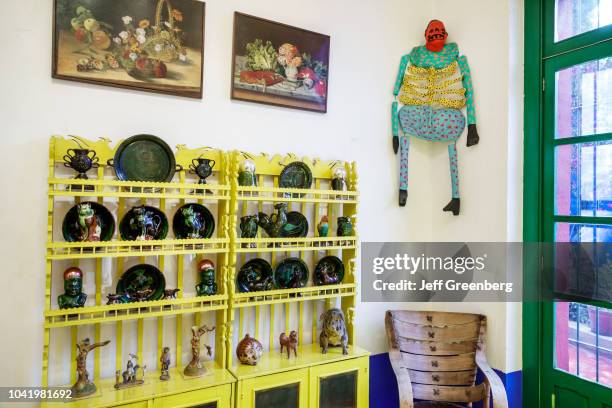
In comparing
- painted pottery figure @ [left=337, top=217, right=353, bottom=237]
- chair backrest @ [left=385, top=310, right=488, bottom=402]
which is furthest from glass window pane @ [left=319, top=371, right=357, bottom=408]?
painted pottery figure @ [left=337, top=217, right=353, bottom=237]

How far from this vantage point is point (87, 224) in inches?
59.4

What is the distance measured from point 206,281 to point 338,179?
33.2 inches

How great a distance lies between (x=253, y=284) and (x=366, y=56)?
149 cm

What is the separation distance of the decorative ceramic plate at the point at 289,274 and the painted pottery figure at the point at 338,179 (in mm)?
434

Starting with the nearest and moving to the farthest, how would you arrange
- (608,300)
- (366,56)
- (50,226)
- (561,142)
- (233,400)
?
(50,226) → (233,400) → (608,300) → (561,142) → (366,56)

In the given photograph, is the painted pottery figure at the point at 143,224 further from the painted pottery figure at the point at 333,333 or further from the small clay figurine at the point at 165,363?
the painted pottery figure at the point at 333,333

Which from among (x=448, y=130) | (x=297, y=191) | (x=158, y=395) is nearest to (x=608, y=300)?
(x=448, y=130)

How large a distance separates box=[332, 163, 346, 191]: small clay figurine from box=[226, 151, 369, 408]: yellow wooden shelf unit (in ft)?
0.14

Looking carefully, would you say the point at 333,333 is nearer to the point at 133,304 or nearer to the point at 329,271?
the point at 329,271

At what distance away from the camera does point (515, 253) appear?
2113 millimetres

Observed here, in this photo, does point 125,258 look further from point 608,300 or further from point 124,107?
point 608,300

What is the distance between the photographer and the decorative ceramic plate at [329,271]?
Result: 2.04 m

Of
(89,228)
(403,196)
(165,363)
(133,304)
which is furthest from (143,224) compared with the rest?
(403,196)

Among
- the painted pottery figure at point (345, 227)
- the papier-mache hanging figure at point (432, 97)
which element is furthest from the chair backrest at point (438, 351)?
the papier-mache hanging figure at point (432, 97)
